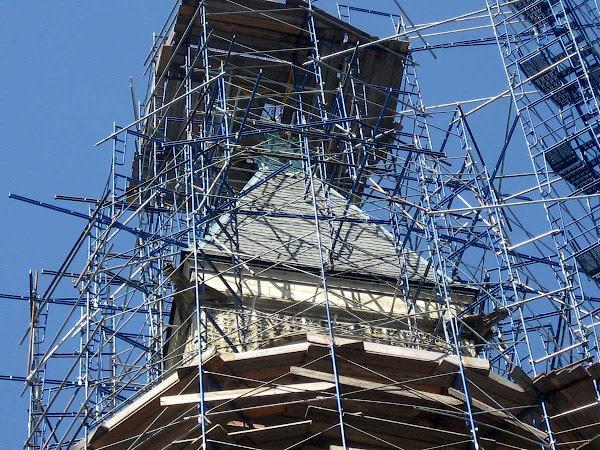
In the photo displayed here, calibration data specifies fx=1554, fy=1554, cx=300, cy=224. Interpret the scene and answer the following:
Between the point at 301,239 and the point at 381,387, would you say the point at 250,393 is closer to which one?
the point at 381,387

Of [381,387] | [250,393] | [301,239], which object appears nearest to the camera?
[250,393]

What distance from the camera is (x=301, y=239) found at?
99.1ft

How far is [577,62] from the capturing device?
1294 inches

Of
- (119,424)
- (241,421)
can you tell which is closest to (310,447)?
(241,421)

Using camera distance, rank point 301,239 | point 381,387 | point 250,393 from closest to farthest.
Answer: point 250,393 < point 381,387 < point 301,239

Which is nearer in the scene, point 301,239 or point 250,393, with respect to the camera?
point 250,393

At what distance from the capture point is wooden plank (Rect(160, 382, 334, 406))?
22.5 meters

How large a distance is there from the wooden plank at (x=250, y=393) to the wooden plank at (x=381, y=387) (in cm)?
14

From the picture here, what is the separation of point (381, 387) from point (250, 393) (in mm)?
1949

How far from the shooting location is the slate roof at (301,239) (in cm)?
2964

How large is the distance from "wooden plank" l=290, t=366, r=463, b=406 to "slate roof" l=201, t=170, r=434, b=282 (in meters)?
5.26

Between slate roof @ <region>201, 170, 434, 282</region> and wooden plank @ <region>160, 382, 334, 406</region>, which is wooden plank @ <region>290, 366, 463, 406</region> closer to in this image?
wooden plank @ <region>160, 382, 334, 406</region>

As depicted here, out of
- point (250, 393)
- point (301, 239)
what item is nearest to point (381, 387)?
point (250, 393)

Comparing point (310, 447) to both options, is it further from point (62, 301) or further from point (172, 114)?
point (172, 114)
